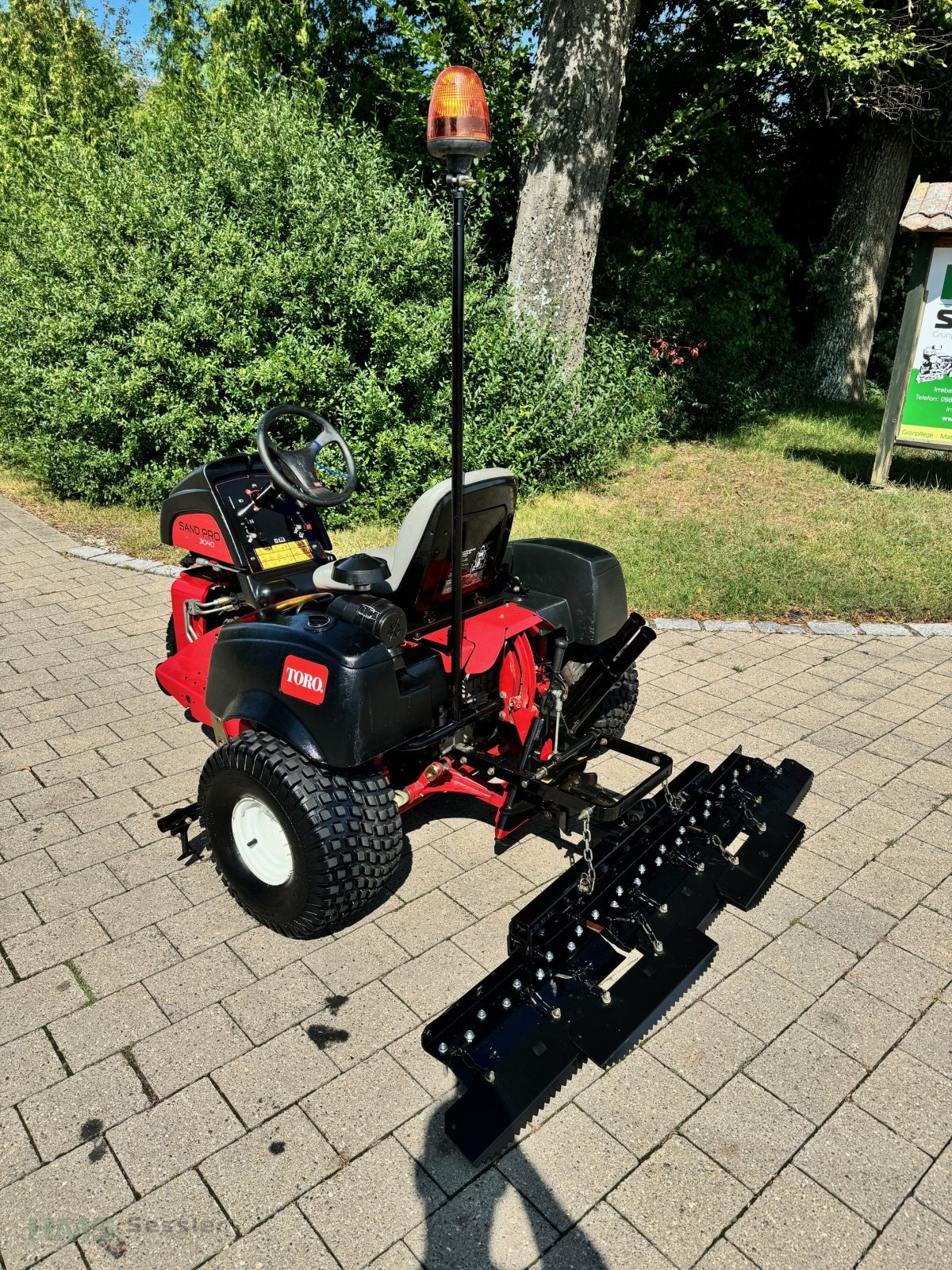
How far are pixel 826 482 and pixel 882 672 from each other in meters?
4.22

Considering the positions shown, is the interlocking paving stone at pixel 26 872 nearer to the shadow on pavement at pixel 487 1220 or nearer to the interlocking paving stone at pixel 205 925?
the interlocking paving stone at pixel 205 925

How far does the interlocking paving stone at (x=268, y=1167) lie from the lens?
203 centimetres

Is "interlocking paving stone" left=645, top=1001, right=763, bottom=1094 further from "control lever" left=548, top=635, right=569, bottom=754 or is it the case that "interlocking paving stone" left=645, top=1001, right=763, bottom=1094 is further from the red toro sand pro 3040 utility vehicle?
"control lever" left=548, top=635, right=569, bottom=754

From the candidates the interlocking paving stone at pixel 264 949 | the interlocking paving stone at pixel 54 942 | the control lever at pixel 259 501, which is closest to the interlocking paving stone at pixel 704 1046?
the interlocking paving stone at pixel 264 949

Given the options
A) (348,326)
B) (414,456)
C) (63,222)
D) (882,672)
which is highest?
(63,222)

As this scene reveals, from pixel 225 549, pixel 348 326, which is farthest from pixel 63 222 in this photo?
pixel 225 549

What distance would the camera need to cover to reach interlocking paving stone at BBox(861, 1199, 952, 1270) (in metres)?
1.92

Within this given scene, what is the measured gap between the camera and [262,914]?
2828 millimetres

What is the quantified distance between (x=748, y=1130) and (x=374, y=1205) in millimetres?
940

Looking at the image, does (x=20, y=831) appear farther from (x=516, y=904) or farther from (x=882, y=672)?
(x=882, y=672)

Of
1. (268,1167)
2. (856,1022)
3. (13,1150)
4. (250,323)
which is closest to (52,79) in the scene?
(250,323)

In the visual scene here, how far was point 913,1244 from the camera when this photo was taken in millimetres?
1963

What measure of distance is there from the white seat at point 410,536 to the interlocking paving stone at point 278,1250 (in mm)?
1706

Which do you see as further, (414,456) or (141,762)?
(414,456)
